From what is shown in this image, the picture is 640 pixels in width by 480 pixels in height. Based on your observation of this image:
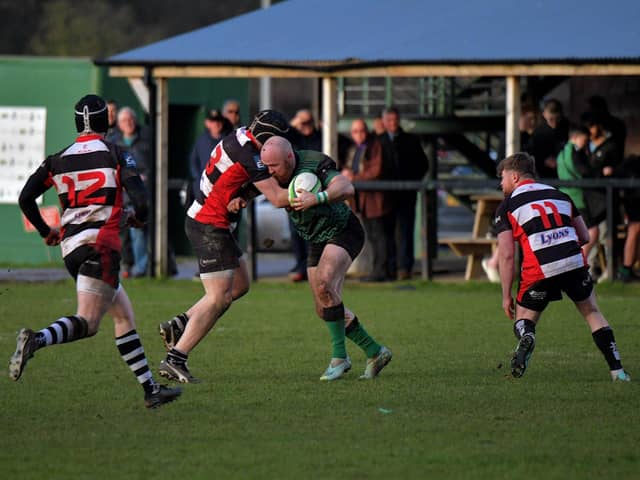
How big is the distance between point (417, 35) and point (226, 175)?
8.57 m

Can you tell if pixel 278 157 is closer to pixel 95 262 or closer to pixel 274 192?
pixel 274 192

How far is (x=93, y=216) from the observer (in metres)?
8.77

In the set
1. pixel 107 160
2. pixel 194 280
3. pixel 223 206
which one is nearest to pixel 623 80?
pixel 194 280

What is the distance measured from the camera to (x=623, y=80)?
828 inches

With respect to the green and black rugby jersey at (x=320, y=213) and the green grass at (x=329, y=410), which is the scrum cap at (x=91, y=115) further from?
the green grass at (x=329, y=410)

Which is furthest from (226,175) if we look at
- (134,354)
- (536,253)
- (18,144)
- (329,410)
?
(18,144)

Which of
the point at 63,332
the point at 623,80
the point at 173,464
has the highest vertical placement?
the point at 623,80

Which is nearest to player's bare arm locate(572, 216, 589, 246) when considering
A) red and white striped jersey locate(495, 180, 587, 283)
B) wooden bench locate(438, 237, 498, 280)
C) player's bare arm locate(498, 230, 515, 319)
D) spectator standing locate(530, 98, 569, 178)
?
red and white striped jersey locate(495, 180, 587, 283)

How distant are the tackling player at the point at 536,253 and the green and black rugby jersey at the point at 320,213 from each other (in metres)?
1.12

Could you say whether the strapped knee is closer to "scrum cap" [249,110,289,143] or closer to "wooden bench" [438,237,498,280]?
"scrum cap" [249,110,289,143]

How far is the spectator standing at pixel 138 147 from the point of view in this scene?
18.4m

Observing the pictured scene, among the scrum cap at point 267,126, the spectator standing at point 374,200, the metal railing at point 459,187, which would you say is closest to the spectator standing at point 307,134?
the spectator standing at point 374,200

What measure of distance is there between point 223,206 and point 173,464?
10.2 ft

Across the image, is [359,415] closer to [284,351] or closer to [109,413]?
[109,413]
